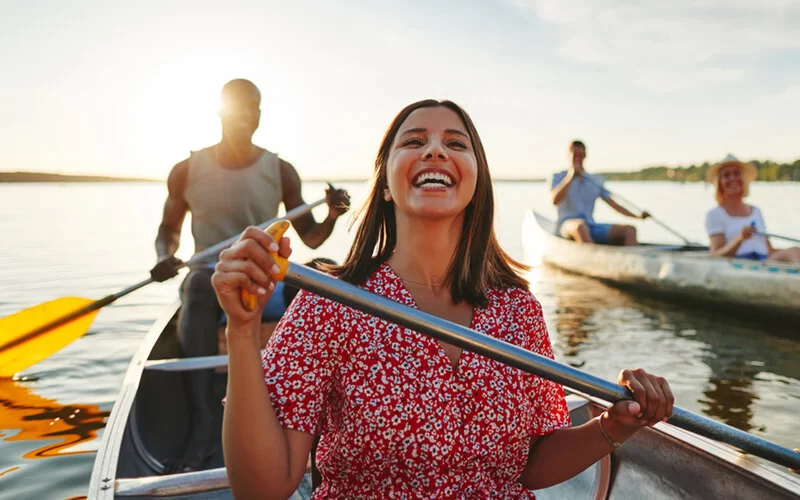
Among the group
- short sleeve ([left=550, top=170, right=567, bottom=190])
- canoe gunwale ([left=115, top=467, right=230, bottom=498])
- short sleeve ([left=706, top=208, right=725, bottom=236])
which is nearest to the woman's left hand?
canoe gunwale ([left=115, top=467, right=230, bottom=498])

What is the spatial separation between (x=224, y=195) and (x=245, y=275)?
10.6 ft

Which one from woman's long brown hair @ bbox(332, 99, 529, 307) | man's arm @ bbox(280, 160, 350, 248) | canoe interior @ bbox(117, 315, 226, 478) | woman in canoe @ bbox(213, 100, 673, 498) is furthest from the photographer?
man's arm @ bbox(280, 160, 350, 248)

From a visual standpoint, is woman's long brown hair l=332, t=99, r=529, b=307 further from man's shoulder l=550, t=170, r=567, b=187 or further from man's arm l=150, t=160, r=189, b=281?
man's shoulder l=550, t=170, r=567, b=187

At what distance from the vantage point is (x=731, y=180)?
7.66m

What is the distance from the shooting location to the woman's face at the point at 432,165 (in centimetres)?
170

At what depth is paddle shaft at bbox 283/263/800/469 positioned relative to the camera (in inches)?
55.1

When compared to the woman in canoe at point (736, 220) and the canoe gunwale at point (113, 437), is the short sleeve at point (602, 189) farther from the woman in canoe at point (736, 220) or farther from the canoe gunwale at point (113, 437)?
the canoe gunwale at point (113, 437)

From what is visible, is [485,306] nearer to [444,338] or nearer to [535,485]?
[444,338]

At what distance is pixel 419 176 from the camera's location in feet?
5.59

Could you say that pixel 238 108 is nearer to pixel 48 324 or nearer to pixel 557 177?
pixel 48 324

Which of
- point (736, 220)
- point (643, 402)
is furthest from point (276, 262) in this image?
point (736, 220)

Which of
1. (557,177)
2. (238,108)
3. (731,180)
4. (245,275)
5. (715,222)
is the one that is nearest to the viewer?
(245,275)

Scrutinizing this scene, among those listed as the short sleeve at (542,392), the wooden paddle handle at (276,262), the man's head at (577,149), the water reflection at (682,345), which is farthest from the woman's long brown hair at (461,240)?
the man's head at (577,149)

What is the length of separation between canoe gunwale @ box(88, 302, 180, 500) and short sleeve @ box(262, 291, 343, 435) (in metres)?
1.02
